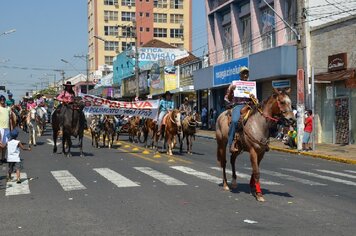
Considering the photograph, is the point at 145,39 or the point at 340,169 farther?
the point at 145,39

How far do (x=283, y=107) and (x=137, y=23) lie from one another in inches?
4189

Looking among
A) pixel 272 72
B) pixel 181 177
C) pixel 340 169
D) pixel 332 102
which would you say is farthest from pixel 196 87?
pixel 181 177

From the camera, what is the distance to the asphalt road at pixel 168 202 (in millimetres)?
8156

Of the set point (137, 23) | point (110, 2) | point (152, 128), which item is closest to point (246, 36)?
point (152, 128)

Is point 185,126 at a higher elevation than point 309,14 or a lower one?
lower

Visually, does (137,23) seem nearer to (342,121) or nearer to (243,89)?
(342,121)

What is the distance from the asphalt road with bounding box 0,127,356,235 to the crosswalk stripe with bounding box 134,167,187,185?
0.08 feet

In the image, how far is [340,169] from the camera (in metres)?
18.2

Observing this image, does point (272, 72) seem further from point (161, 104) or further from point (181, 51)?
point (181, 51)

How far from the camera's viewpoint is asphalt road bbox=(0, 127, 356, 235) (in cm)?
816

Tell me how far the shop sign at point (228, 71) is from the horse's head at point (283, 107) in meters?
26.9

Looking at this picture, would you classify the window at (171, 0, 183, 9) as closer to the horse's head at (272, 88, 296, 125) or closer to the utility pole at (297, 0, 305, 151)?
the utility pole at (297, 0, 305, 151)

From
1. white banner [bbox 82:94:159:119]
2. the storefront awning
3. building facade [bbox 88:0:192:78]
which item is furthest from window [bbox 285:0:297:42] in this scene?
building facade [bbox 88:0:192:78]

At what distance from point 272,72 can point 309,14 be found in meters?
3.95
